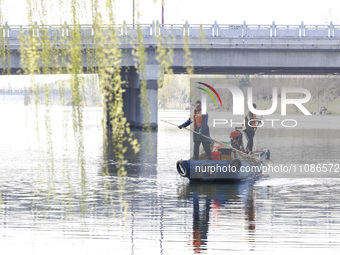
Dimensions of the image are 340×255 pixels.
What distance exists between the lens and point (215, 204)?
19.3 m

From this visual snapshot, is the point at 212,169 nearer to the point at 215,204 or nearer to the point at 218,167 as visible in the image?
the point at 218,167

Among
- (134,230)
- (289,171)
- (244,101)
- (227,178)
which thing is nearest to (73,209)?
(134,230)

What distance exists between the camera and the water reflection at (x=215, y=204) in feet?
48.1

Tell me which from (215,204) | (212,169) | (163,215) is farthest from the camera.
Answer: (212,169)

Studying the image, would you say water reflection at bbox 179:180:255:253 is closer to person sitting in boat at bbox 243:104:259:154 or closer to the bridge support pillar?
person sitting in boat at bbox 243:104:259:154

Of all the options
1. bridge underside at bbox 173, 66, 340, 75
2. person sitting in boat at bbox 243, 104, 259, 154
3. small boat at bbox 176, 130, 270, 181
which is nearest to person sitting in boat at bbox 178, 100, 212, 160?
small boat at bbox 176, 130, 270, 181

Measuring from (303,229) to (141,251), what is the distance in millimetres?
4209

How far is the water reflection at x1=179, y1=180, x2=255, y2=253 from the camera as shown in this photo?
14659 mm

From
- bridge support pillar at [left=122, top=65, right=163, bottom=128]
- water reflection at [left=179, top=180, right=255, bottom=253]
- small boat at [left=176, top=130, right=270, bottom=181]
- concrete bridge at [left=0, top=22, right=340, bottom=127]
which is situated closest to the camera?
water reflection at [left=179, top=180, right=255, bottom=253]

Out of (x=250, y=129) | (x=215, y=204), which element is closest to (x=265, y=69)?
(x=250, y=129)

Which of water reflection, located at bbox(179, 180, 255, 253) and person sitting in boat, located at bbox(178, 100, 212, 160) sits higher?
person sitting in boat, located at bbox(178, 100, 212, 160)

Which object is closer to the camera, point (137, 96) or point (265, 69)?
point (265, 69)

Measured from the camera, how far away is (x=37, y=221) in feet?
52.4

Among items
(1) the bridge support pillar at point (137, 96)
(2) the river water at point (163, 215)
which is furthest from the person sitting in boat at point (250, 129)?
(1) the bridge support pillar at point (137, 96)
